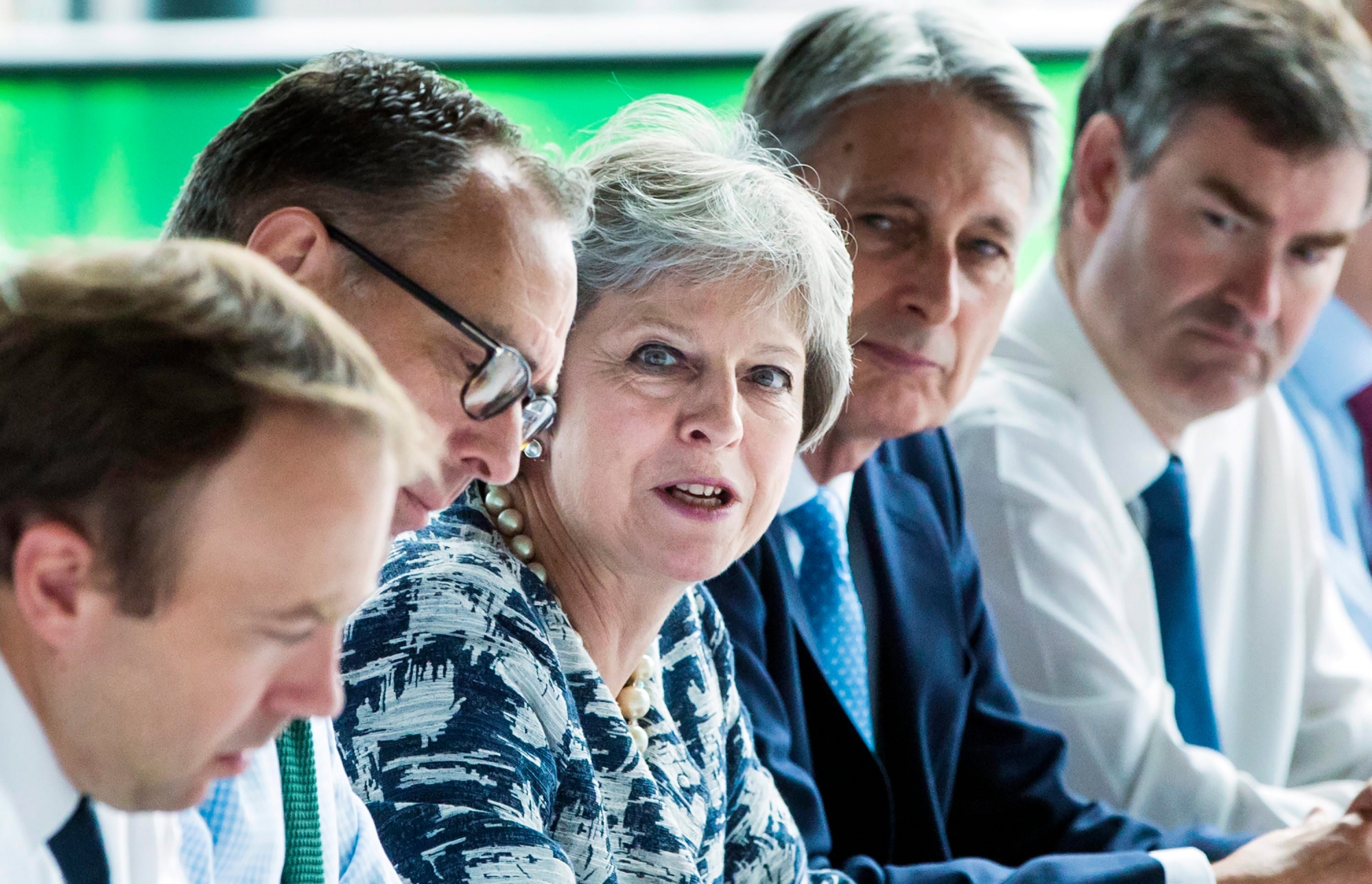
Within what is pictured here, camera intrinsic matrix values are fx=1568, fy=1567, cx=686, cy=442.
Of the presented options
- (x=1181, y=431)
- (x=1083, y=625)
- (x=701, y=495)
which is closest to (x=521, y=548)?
(x=701, y=495)

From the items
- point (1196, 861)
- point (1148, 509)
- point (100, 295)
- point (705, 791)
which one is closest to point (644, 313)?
point (705, 791)

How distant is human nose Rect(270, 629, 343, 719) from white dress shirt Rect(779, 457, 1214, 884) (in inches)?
39.1

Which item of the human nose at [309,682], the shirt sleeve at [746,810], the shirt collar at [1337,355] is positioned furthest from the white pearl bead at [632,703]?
the shirt collar at [1337,355]

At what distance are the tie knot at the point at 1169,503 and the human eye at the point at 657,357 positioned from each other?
4.26 feet

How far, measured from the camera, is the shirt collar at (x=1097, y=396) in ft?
8.23

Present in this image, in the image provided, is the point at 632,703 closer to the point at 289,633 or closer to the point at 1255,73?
the point at 289,633

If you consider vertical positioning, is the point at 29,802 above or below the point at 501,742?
above

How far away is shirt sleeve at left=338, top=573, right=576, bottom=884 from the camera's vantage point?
122 centimetres

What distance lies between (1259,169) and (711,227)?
4.26 ft

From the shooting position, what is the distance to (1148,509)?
253cm

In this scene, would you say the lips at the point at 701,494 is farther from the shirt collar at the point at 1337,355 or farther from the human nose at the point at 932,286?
the shirt collar at the point at 1337,355

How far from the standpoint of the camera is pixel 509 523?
145 cm

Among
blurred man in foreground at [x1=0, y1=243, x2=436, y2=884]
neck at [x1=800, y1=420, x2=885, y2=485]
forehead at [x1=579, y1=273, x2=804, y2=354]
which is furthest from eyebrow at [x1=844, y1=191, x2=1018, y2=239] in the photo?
blurred man in foreground at [x1=0, y1=243, x2=436, y2=884]

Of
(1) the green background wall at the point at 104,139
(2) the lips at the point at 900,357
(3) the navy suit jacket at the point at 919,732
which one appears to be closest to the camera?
(3) the navy suit jacket at the point at 919,732
